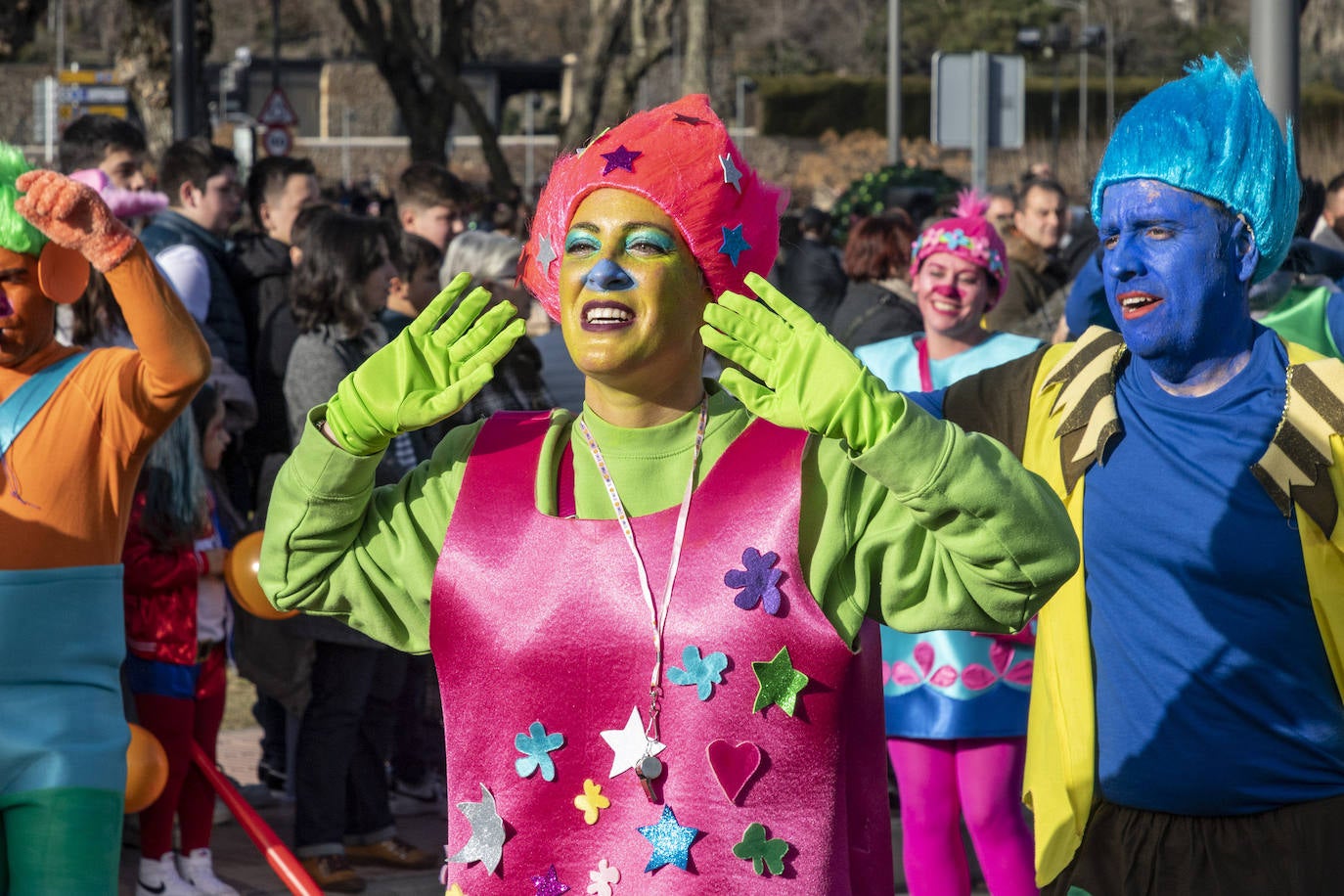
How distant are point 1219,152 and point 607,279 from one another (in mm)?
1177


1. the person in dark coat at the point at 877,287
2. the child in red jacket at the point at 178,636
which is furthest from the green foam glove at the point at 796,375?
the person in dark coat at the point at 877,287

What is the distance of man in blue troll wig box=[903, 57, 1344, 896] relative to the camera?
3.08 metres

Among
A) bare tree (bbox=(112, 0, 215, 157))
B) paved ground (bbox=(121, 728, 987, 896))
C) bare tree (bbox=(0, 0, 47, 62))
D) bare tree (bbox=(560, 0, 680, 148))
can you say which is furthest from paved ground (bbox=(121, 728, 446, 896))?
bare tree (bbox=(560, 0, 680, 148))

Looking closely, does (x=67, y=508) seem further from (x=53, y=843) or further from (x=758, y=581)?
(x=758, y=581)

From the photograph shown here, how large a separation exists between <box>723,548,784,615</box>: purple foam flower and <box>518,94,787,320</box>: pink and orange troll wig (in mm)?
471

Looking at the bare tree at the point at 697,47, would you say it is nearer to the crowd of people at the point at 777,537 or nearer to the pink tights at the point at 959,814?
the pink tights at the point at 959,814

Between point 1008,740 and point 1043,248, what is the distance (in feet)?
13.1

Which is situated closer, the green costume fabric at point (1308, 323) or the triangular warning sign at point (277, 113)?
the green costume fabric at point (1308, 323)

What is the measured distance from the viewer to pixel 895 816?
6.78 metres

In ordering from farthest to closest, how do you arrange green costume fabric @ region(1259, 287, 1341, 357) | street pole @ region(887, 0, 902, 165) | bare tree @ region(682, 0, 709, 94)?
bare tree @ region(682, 0, 709, 94), street pole @ region(887, 0, 902, 165), green costume fabric @ region(1259, 287, 1341, 357)

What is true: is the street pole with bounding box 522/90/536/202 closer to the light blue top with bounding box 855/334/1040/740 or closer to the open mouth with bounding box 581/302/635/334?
the light blue top with bounding box 855/334/1040/740

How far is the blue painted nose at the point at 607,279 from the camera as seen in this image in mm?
2615

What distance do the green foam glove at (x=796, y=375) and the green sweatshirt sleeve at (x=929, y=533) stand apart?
0.11 feet

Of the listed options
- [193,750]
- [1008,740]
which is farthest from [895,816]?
[193,750]
